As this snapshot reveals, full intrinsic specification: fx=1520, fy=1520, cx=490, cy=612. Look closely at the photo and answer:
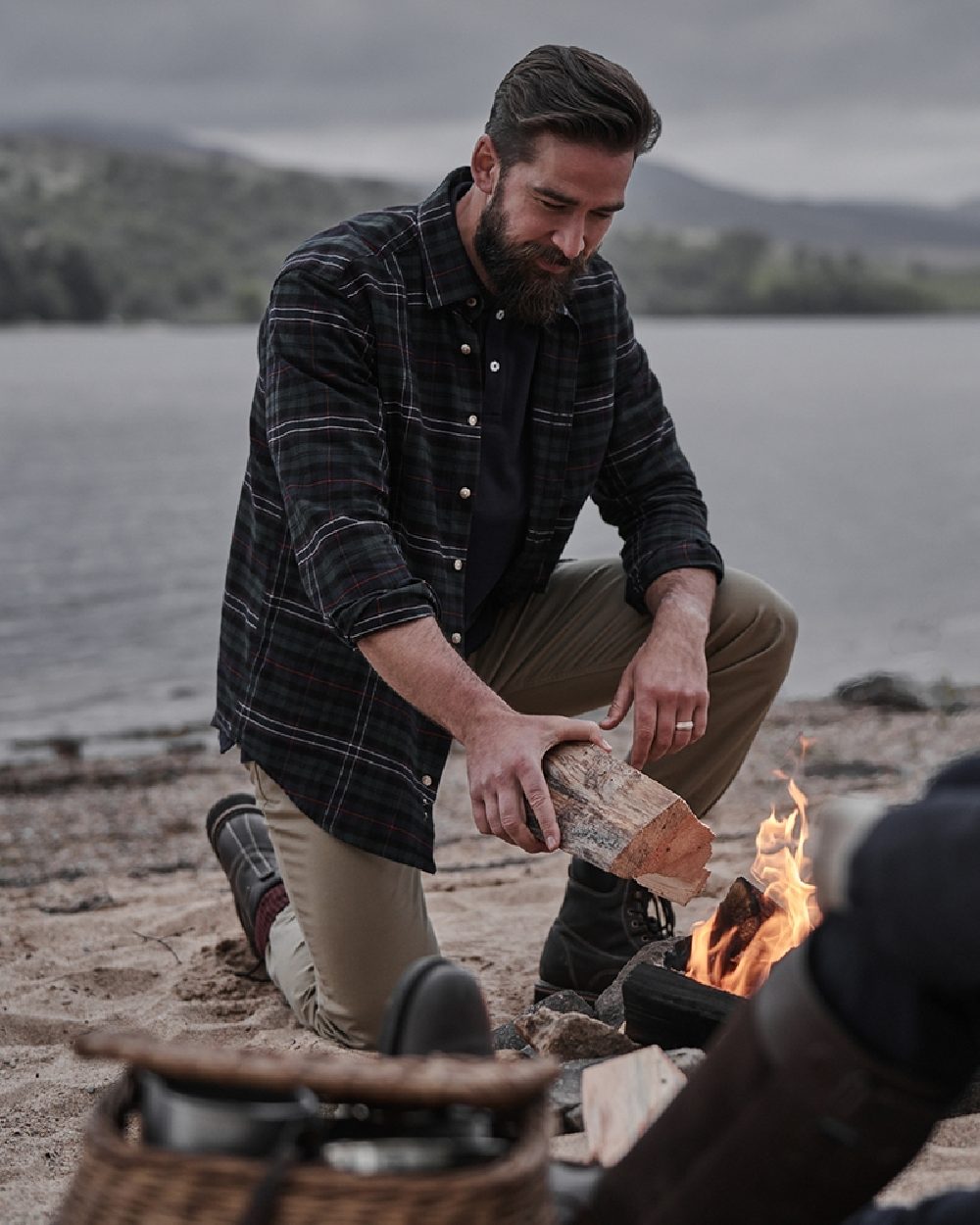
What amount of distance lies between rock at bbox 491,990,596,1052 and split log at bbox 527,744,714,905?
1.61ft

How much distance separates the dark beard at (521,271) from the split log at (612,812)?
121cm

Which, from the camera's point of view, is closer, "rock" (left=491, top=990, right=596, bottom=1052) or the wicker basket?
the wicker basket

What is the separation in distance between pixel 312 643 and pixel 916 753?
4574 millimetres

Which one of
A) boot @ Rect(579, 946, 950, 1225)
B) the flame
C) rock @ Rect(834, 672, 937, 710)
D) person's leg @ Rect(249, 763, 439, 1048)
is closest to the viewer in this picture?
boot @ Rect(579, 946, 950, 1225)

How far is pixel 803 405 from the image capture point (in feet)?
178

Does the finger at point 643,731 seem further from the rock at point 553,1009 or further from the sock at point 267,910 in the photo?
the sock at point 267,910

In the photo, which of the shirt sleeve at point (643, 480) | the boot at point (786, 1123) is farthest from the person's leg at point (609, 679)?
the boot at point (786, 1123)

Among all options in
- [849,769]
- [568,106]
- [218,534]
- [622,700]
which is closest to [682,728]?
[622,700]

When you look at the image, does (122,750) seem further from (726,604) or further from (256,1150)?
(256,1150)

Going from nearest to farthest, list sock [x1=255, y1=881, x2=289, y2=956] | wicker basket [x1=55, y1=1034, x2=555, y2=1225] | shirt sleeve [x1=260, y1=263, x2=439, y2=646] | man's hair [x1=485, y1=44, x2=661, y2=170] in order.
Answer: wicker basket [x1=55, y1=1034, x2=555, y2=1225], shirt sleeve [x1=260, y1=263, x2=439, y2=646], man's hair [x1=485, y1=44, x2=661, y2=170], sock [x1=255, y1=881, x2=289, y2=956]

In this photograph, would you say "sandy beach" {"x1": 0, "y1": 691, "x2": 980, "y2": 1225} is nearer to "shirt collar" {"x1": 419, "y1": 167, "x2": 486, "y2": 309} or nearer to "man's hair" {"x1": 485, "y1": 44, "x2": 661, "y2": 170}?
"shirt collar" {"x1": 419, "y1": 167, "x2": 486, "y2": 309}

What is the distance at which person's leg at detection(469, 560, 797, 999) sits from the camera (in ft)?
12.8

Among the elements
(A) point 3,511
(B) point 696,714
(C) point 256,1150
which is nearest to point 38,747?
(B) point 696,714

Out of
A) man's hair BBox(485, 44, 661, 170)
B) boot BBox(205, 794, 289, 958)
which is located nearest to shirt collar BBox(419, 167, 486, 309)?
man's hair BBox(485, 44, 661, 170)
